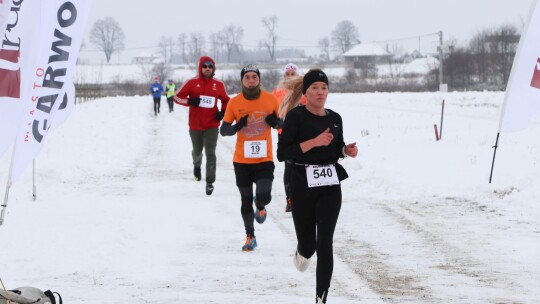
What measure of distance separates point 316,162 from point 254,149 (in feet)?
7.91

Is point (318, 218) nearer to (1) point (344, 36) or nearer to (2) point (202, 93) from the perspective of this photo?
(2) point (202, 93)

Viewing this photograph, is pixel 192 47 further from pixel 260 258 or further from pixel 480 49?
pixel 260 258

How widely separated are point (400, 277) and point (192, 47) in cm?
17914

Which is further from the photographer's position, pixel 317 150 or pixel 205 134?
pixel 205 134

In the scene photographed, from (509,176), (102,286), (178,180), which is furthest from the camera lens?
(178,180)

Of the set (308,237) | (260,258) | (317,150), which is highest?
(317,150)

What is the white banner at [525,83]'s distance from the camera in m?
10.1

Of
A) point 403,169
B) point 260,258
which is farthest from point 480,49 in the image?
point 260,258

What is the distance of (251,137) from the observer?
8312mm

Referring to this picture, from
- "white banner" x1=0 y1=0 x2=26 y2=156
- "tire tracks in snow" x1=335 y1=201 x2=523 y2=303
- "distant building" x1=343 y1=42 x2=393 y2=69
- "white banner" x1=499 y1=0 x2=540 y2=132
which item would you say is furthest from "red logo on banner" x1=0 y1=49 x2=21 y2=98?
"distant building" x1=343 y1=42 x2=393 y2=69

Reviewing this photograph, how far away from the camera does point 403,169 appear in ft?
46.6

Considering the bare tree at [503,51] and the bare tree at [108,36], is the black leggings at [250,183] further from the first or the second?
the bare tree at [108,36]

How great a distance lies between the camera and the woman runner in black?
19.1 feet

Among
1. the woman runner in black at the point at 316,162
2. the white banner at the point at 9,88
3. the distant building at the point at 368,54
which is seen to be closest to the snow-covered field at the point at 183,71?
the distant building at the point at 368,54
